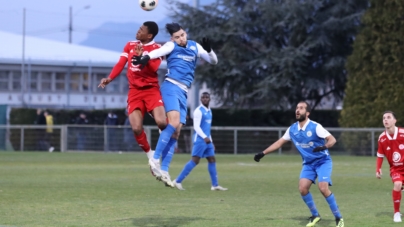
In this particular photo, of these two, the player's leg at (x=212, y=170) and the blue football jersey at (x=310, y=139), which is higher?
the blue football jersey at (x=310, y=139)

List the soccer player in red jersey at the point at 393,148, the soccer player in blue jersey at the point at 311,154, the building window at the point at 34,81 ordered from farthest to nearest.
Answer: the building window at the point at 34,81, the soccer player in red jersey at the point at 393,148, the soccer player in blue jersey at the point at 311,154

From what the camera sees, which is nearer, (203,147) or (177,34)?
(177,34)

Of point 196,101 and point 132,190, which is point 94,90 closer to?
point 196,101

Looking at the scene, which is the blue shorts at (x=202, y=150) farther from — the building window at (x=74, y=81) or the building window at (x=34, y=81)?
the building window at (x=74, y=81)

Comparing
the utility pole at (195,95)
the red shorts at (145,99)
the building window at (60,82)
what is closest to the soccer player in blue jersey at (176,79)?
the red shorts at (145,99)

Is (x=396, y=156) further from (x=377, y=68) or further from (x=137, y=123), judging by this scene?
(x=377, y=68)

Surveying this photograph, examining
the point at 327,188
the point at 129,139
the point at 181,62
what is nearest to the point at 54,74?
the point at 129,139

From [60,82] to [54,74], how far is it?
132 cm

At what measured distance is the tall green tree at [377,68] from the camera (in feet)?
108

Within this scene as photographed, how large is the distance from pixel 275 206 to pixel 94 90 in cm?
5189

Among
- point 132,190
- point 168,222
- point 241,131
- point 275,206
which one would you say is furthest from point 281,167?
point 168,222

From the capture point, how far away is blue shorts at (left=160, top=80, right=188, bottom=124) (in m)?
12.5

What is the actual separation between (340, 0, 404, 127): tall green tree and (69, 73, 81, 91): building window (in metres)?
33.9

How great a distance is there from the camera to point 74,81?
65.1 metres
